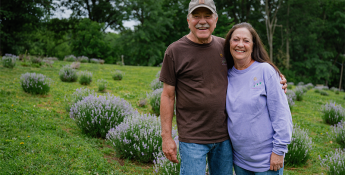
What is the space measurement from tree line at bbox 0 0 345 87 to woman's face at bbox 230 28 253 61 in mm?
27682

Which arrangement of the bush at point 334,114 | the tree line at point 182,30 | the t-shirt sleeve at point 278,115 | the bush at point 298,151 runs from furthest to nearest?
the tree line at point 182,30 < the bush at point 334,114 < the bush at point 298,151 < the t-shirt sleeve at point 278,115

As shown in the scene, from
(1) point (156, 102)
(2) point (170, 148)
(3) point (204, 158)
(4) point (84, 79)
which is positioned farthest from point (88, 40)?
(3) point (204, 158)

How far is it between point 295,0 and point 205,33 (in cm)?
3595

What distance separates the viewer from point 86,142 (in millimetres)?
4574

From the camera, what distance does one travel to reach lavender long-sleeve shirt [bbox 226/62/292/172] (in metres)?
1.98

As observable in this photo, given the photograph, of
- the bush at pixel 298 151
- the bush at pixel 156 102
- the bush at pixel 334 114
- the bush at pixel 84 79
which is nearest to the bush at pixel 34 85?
the bush at pixel 84 79

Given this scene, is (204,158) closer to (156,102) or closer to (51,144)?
(51,144)

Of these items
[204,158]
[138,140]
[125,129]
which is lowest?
[138,140]

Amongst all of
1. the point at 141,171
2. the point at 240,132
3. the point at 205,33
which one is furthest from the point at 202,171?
the point at 141,171

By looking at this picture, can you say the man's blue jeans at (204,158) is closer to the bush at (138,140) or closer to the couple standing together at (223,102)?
the couple standing together at (223,102)

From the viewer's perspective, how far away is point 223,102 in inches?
86.9

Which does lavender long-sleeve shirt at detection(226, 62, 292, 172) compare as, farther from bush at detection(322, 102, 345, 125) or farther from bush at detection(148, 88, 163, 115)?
bush at detection(322, 102, 345, 125)

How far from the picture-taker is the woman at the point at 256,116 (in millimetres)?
1982

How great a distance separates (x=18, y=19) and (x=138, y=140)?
58.0 ft
